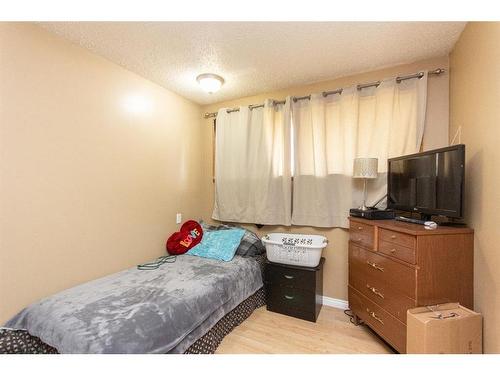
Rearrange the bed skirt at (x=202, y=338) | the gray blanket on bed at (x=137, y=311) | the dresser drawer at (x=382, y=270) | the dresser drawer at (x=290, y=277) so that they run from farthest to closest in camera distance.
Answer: the dresser drawer at (x=290, y=277)
the dresser drawer at (x=382, y=270)
the bed skirt at (x=202, y=338)
the gray blanket on bed at (x=137, y=311)

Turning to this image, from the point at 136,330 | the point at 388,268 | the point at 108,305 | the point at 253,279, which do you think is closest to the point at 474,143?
the point at 388,268

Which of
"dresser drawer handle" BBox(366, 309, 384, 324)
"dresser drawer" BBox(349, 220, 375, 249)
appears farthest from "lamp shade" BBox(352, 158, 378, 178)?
"dresser drawer handle" BBox(366, 309, 384, 324)

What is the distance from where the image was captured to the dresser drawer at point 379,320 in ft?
5.24

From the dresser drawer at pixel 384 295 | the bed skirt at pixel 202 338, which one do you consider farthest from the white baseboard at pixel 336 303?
the bed skirt at pixel 202 338

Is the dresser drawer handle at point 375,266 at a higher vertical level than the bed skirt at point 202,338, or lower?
higher

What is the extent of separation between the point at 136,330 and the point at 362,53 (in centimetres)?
260

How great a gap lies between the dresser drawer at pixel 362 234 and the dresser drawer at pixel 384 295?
266 mm

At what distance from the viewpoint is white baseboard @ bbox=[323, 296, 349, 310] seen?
247cm

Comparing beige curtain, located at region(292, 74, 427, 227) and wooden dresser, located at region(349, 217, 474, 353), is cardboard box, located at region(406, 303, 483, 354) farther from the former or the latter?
beige curtain, located at region(292, 74, 427, 227)

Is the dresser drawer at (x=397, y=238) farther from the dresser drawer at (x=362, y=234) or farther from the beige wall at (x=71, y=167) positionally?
the beige wall at (x=71, y=167)

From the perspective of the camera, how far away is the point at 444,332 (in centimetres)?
133

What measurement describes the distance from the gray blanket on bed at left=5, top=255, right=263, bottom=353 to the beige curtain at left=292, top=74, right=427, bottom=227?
1.16m

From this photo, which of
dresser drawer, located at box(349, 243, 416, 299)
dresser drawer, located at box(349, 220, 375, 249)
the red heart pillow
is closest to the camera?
dresser drawer, located at box(349, 243, 416, 299)
